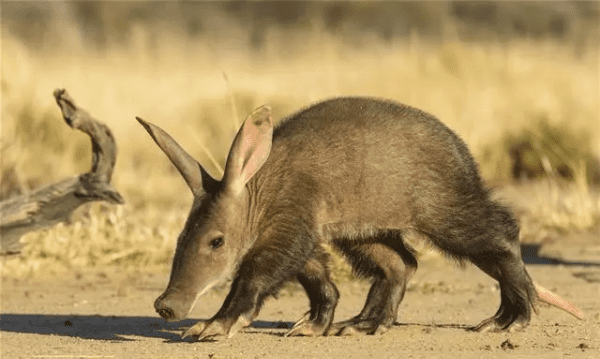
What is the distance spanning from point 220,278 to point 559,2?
46.2 m

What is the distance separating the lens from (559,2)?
169ft

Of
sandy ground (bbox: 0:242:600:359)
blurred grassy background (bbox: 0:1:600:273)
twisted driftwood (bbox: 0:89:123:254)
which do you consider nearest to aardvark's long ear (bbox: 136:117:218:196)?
sandy ground (bbox: 0:242:600:359)

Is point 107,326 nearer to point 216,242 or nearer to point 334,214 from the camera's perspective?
point 216,242

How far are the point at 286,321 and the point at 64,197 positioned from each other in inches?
80.8

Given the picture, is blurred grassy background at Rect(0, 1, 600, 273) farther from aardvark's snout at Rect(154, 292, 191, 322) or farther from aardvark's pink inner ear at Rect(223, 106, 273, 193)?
aardvark's snout at Rect(154, 292, 191, 322)

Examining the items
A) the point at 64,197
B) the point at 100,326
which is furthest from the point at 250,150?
the point at 64,197

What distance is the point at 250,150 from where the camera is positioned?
720 cm

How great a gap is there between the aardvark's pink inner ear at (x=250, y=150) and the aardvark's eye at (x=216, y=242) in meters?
0.27

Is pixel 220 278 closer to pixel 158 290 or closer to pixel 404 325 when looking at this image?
pixel 404 325

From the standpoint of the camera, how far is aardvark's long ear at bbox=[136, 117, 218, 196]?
7.04 m

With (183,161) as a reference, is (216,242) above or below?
below

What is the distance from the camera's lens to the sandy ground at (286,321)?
6953 mm

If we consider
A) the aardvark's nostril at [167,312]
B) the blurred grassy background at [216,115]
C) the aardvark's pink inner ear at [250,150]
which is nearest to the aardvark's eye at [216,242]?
the aardvark's pink inner ear at [250,150]

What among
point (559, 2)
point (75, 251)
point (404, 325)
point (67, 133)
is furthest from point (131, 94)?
point (559, 2)
